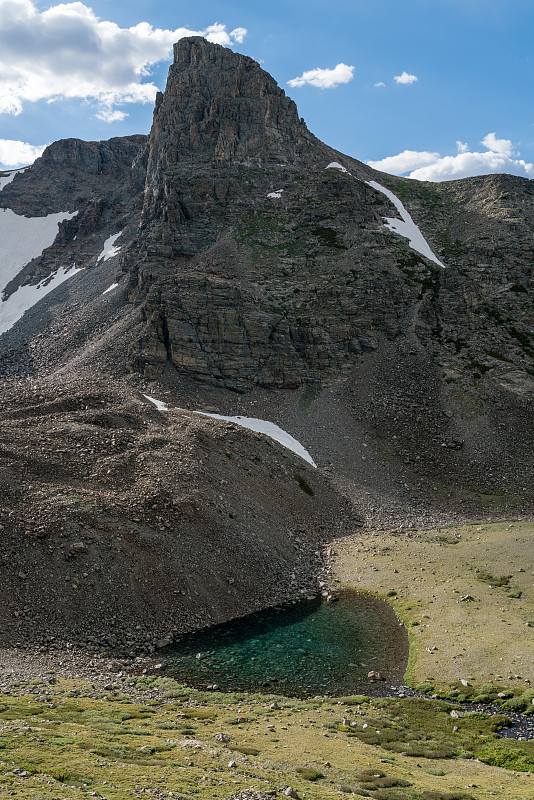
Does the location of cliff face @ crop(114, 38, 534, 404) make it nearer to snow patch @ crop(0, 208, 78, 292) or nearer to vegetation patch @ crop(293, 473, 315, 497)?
vegetation patch @ crop(293, 473, 315, 497)

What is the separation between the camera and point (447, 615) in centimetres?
3469

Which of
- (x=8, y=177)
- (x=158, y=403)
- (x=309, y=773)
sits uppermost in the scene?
(x=8, y=177)

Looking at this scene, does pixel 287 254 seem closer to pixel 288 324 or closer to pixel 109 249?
pixel 288 324

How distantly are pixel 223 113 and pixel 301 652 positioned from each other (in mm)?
112036

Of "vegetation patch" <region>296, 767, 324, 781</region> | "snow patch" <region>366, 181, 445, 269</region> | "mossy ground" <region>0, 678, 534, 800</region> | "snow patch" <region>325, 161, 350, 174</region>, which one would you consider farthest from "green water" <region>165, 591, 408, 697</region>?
"snow patch" <region>325, 161, 350, 174</region>

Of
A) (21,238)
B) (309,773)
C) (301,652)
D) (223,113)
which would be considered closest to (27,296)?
(21,238)

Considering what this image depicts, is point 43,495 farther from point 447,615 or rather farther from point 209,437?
point 447,615

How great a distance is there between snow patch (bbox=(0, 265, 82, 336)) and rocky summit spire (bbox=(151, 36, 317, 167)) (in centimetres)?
3847

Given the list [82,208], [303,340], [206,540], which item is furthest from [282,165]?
[206,540]

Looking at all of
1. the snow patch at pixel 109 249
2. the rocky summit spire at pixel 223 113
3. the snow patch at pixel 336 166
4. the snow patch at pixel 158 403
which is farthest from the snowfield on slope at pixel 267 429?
the snow patch at pixel 336 166

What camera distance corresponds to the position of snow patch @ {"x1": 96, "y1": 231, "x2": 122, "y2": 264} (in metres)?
126

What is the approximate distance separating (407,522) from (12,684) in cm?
3933

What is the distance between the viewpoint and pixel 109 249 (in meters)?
130

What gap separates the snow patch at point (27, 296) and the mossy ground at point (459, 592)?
10389cm
